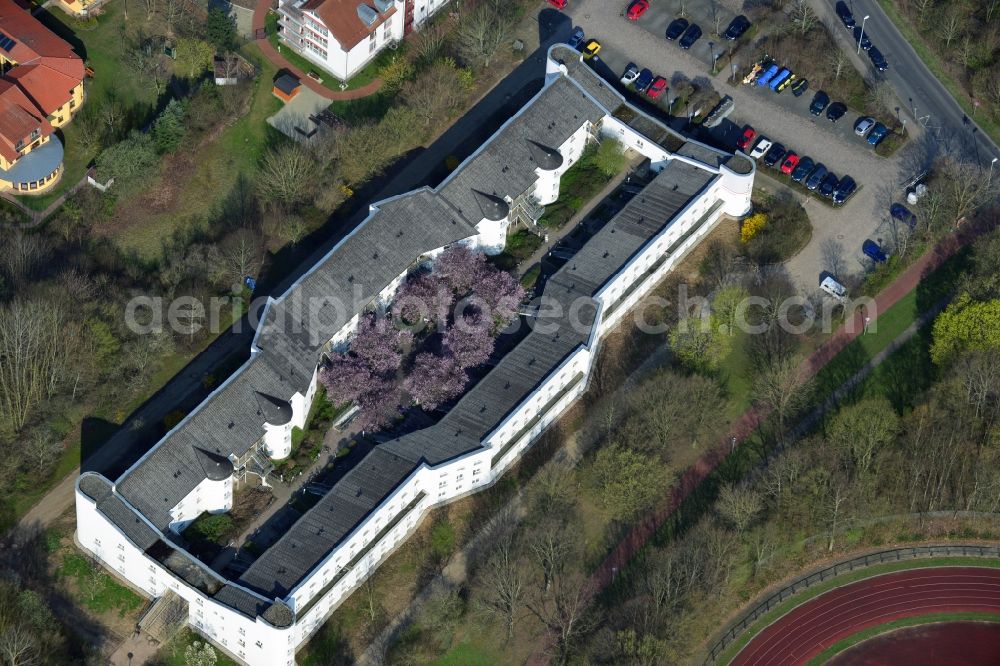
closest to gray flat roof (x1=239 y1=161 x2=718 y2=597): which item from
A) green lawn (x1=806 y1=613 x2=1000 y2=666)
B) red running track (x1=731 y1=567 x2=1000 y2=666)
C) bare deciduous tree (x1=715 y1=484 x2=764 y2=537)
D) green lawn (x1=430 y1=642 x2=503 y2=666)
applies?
green lawn (x1=430 y1=642 x2=503 y2=666)

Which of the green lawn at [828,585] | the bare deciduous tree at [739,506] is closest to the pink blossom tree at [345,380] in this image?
the bare deciduous tree at [739,506]

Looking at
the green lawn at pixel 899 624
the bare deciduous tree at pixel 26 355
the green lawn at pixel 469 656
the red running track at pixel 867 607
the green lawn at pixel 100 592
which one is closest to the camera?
the green lawn at pixel 469 656

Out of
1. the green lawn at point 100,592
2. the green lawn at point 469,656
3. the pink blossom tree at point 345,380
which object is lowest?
the green lawn at point 100,592

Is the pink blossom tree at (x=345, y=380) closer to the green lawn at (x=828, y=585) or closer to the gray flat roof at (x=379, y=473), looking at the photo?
the gray flat roof at (x=379, y=473)

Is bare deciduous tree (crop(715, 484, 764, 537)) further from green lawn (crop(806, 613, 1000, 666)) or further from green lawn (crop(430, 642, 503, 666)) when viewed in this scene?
green lawn (crop(430, 642, 503, 666))

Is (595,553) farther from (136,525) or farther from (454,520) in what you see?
(136,525)

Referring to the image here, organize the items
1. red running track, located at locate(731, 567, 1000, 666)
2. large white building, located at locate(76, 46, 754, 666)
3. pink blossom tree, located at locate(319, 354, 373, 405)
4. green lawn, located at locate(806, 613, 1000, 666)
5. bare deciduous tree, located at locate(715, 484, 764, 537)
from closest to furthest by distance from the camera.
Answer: large white building, located at locate(76, 46, 754, 666)
red running track, located at locate(731, 567, 1000, 666)
green lawn, located at locate(806, 613, 1000, 666)
bare deciduous tree, located at locate(715, 484, 764, 537)
pink blossom tree, located at locate(319, 354, 373, 405)

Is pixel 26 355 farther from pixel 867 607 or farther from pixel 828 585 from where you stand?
pixel 867 607

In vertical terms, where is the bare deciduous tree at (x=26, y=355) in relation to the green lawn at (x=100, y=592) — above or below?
above
